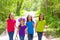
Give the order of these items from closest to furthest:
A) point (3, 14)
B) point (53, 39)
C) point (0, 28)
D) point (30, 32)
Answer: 1. point (30, 32)
2. point (53, 39)
3. point (0, 28)
4. point (3, 14)

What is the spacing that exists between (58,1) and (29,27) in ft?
12.4

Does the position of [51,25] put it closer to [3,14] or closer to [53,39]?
[53,39]

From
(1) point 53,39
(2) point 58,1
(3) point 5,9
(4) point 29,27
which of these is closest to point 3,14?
(3) point 5,9

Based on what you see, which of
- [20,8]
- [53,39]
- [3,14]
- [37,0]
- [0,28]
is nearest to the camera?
[53,39]

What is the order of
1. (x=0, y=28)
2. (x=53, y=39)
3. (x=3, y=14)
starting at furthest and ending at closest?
(x=3, y=14) < (x=0, y=28) < (x=53, y=39)

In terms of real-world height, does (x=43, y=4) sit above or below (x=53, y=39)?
above

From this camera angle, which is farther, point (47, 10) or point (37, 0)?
point (37, 0)

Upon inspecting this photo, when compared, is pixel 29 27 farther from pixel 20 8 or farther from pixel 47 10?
pixel 20 8

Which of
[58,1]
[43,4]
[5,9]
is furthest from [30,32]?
[43,4]

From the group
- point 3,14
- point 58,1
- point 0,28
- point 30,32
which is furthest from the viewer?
point 3,14

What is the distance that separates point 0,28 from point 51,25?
8.23 feet

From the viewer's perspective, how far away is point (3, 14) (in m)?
9.30

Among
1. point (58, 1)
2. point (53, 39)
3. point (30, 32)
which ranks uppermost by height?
point (58, 1)

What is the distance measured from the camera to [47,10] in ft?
30.7
